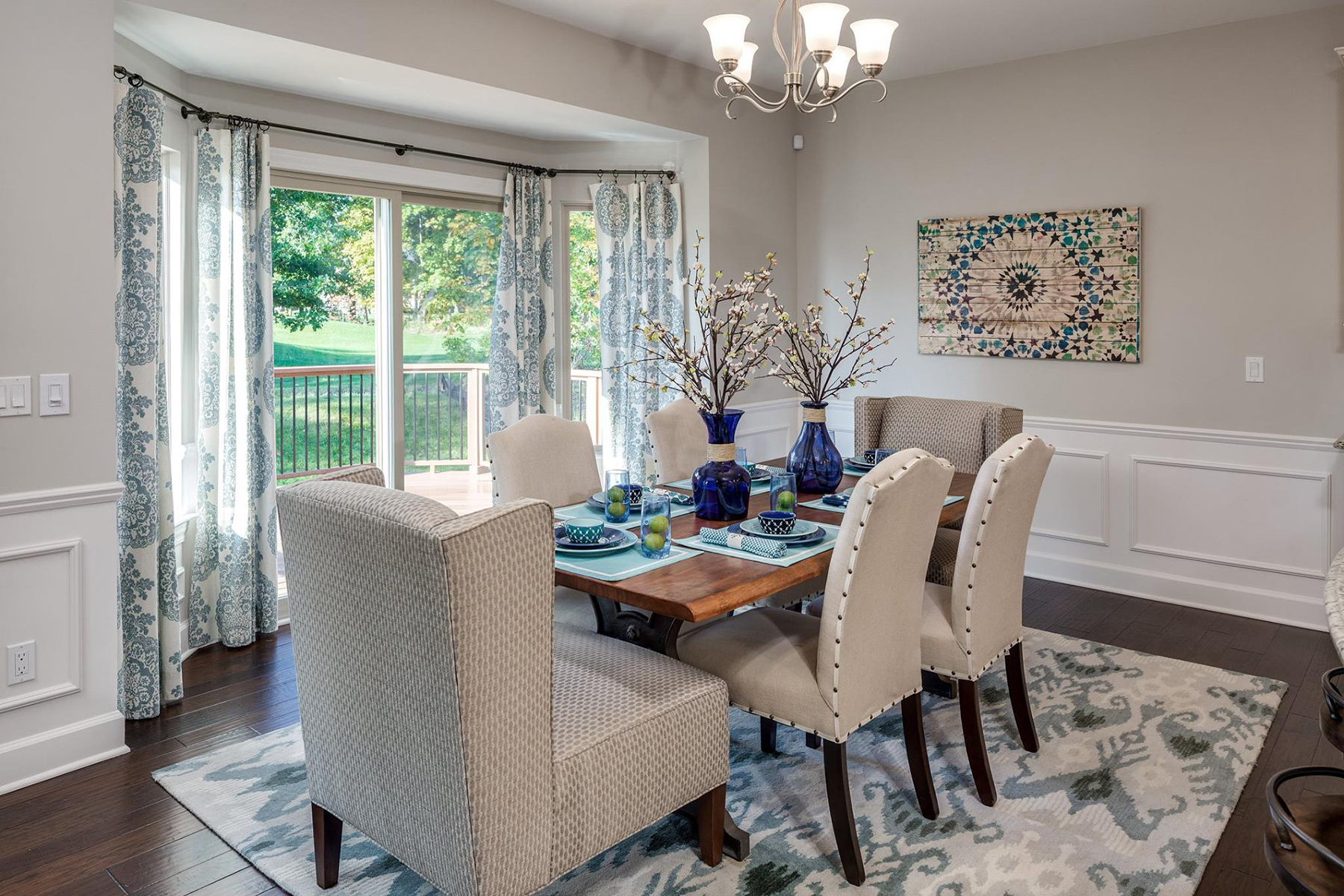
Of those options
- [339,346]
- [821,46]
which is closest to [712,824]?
[821,46]

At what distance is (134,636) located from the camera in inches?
125

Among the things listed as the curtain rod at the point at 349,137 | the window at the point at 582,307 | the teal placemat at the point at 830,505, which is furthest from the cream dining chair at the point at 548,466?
the window at the point at 582,307

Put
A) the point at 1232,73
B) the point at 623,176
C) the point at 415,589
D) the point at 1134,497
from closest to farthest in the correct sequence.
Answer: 1. the point at 415,589
2. the point at 1232,73
3. the point at 1134,497
4. the point at 623,176

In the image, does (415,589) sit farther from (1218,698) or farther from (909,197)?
(909,197)

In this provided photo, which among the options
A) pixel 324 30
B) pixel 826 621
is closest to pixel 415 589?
pixel 826 621

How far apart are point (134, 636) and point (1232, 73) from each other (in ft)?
16.7

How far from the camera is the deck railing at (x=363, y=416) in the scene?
430cm

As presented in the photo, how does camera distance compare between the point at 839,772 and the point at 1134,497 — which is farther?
the point at 1134,497

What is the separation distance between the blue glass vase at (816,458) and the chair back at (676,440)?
2.03 ft

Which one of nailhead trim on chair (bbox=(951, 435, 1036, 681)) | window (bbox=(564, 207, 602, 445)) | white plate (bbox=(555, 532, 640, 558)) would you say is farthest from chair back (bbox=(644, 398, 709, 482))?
window (bbox=(564, 207, 602, 445))

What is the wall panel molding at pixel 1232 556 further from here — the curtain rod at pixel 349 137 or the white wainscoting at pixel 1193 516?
the curtain rod at pixel 349 137

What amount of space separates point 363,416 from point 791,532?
2.75m

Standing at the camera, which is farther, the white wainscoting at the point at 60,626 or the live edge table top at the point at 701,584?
the white wainscoting at the point at 60,626

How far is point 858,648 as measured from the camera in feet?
7.31
